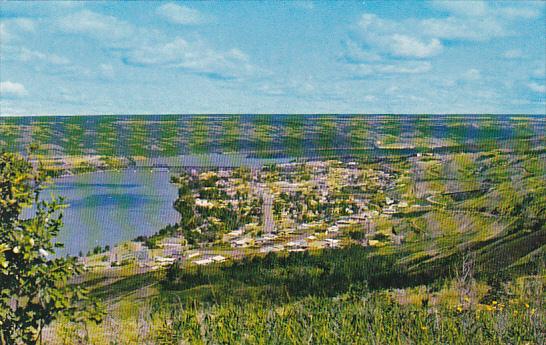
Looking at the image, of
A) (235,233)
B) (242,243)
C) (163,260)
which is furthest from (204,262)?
(235,233)

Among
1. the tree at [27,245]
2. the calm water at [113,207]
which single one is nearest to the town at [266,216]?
the calm water at [113,207]

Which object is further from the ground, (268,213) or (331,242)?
(268,213)

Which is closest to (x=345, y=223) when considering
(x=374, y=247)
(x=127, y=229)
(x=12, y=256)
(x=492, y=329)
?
(x=374, y=247)

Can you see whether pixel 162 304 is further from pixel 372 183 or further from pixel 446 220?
pixel 372 183

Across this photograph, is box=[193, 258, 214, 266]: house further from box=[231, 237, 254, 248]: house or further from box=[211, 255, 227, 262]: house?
box=[231, 237, 254, 248]: house

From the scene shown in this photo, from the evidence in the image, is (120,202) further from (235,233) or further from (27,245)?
(27,245)

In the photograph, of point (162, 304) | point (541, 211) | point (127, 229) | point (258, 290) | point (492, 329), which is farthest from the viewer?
point (127, 229)

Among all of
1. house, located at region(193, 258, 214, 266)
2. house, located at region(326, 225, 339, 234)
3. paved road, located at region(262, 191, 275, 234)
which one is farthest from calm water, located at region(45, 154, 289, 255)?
house, located at region(326, 225, 339, 234)

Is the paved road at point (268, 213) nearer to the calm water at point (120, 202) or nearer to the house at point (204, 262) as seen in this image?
the house at point (204, 262)
